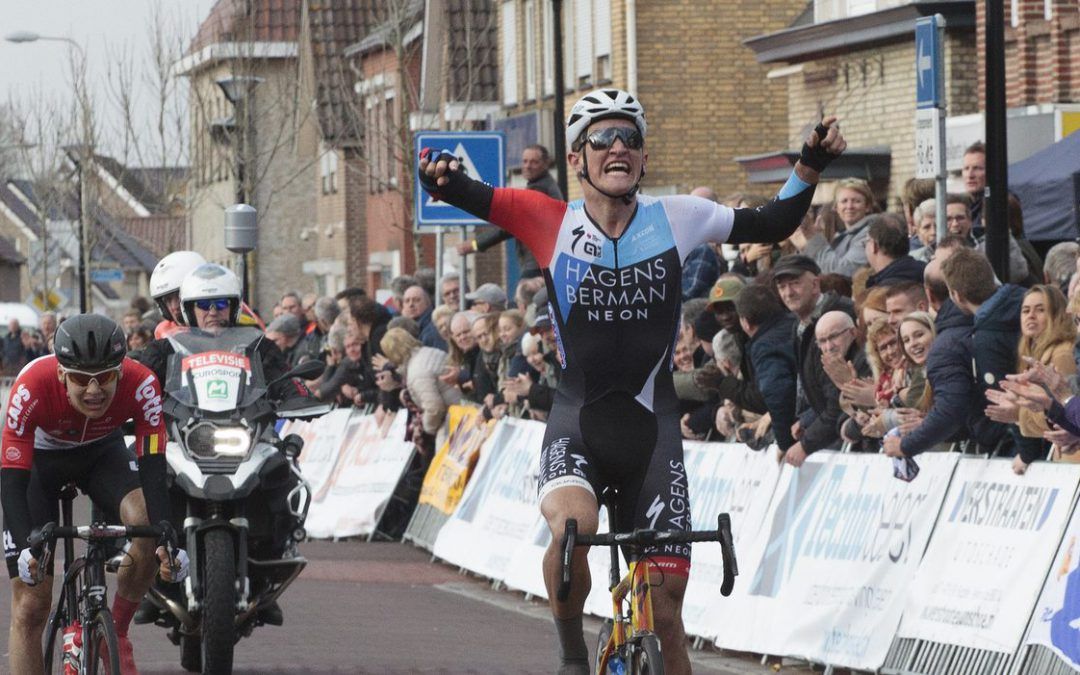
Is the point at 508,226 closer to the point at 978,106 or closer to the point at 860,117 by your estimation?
the point at 978,106

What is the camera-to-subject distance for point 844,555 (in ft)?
37.5

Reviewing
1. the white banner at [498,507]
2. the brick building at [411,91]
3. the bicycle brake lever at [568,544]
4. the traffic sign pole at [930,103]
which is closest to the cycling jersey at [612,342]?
the bicycle brake lever at [568,544]

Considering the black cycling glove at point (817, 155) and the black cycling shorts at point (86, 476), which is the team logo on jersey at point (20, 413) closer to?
the black cycling shorts at point (86, 476)

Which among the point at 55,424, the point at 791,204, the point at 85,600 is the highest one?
the point at 791,204

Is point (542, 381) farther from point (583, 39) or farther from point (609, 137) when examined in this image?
point (583, 39)

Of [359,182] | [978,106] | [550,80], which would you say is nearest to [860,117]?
[978,106]

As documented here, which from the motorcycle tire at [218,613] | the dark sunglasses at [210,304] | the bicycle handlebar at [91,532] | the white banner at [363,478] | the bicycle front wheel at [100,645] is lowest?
the white banner at [363,478]

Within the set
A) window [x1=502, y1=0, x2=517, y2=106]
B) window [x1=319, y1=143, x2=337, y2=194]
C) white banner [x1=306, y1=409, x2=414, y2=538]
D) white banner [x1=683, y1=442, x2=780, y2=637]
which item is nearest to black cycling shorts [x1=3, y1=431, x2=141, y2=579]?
white banner [x1=683, y1=442, x2=780, y2=637]

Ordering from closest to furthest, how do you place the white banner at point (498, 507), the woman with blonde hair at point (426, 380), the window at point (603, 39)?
the white banner at point (498, 507)
the woman with blonde hair at point (426, 380)
the window at point (603, 39)

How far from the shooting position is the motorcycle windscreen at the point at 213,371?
443 inches

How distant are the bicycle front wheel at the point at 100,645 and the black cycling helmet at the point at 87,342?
962mm

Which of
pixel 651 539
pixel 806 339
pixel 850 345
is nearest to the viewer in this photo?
pixel 651 539

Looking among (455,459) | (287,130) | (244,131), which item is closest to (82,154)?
(287,130)

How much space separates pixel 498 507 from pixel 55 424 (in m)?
7.51
